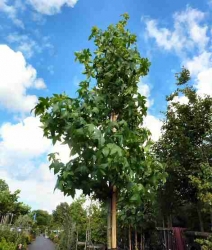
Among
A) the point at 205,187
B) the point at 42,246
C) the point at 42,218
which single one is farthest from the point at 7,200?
the point at 42,218

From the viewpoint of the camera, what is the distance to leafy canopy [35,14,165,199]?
7.97 feet

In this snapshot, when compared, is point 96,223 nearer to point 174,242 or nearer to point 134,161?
point 174,242

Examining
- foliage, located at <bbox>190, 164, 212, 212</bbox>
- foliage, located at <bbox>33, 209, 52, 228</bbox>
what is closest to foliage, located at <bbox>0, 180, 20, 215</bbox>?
foliage, located at <bbox>190, 164, 212, 212</bbox>

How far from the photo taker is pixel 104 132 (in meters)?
2.55

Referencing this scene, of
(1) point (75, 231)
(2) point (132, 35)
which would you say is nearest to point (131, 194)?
(2) point (132, 35)

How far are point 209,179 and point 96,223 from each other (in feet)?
27.0

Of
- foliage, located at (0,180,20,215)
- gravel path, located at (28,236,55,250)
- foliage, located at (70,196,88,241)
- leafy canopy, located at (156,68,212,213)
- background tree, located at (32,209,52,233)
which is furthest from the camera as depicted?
background tree, located at (32,209,52,233)

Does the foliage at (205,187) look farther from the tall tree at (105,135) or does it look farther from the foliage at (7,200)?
the foliage at (7,200)

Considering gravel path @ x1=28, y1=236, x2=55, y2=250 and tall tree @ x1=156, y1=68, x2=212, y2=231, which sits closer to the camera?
tall tree @ x1=156, y1=68, x2=212, y2=231

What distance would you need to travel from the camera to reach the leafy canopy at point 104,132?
7.97 feet

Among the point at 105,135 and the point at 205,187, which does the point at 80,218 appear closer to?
the point at 205,187

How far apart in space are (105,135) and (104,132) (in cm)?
5

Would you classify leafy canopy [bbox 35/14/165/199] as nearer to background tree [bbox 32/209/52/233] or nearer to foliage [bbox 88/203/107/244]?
foliage [bbox 88/203/107/244]

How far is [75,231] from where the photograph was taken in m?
15.2
